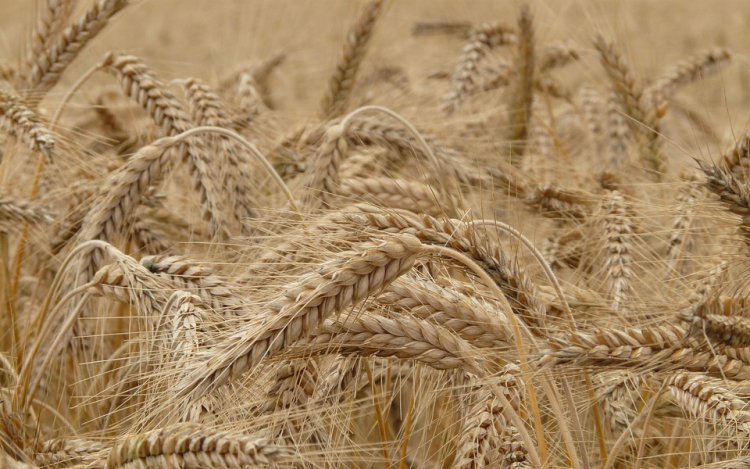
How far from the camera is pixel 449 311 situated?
139 centimetres

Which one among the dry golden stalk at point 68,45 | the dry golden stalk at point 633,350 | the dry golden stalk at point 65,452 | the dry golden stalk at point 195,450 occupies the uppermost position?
the dry golden stalk at point 68,45

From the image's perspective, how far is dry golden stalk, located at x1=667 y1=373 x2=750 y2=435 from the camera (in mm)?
1384

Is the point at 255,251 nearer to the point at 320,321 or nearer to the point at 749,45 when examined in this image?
the point at 320,321

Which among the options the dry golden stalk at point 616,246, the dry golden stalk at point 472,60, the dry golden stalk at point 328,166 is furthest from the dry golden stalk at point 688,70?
the dry golden stalk at point 328,166

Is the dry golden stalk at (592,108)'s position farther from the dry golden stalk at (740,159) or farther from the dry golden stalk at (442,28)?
the dry golden stalk at (740,159)

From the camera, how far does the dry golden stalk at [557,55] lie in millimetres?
3607

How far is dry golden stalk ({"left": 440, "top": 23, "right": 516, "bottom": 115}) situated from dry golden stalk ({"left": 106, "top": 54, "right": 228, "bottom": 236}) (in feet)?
4.42

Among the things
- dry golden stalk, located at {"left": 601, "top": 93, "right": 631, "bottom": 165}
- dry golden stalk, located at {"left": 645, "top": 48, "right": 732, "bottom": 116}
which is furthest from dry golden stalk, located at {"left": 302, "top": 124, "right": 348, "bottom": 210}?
dry golden stalk, located at {"left": 645, "top": 48, "right": 732, "bottom": 116}

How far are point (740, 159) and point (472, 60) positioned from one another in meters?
1.77

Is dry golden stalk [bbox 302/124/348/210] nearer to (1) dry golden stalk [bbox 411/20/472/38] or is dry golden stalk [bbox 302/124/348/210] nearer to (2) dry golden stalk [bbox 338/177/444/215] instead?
(2) dry golden stalk [bbox 338/177/444/215]

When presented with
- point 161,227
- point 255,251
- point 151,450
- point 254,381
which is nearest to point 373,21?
point 161,227

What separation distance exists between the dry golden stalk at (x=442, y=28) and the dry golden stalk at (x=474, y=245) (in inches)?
106

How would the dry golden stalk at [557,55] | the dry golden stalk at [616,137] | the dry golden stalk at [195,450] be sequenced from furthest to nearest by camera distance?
the dry golden stalk at [557,55] < the dry golden stalk at [616,137] < the dry golden stalk at [195,450]

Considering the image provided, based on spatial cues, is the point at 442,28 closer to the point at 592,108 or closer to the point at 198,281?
the point at 592,108
